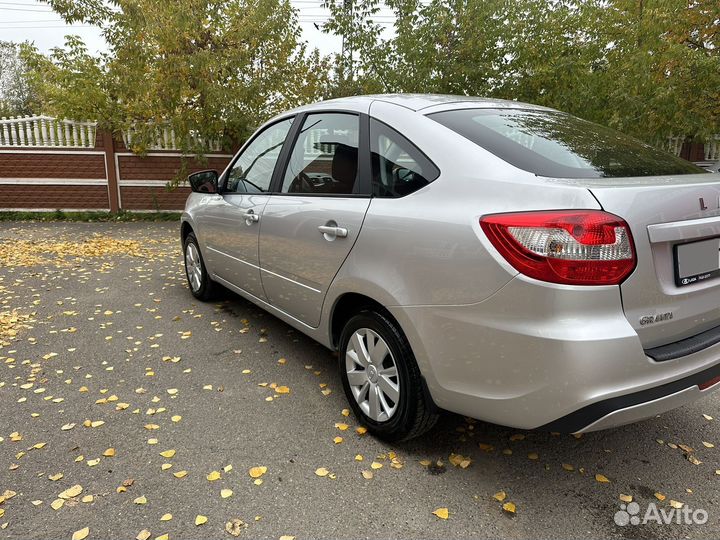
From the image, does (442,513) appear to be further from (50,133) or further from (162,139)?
(50,133)

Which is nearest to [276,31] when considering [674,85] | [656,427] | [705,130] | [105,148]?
[105,148]

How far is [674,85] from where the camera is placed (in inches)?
286

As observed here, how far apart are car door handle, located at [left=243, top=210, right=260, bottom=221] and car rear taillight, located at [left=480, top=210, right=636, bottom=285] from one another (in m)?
2.13

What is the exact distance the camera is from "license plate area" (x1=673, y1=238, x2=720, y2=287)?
1.92 metres

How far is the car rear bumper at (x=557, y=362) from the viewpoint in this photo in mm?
1773

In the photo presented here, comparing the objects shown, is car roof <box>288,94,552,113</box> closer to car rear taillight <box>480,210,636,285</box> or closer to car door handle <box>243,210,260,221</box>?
car door handle <box>243,210,260,221</box>

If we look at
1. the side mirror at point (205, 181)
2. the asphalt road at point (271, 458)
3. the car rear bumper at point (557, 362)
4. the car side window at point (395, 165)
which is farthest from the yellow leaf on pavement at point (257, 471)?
the side mirror at point (205, 181)

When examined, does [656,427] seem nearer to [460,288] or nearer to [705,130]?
[460,288]

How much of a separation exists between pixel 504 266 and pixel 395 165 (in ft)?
2.88

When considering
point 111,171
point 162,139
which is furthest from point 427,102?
point 111,171

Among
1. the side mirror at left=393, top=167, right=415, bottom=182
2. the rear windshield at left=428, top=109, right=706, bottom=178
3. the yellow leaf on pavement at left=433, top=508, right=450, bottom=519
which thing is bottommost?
the yellow leaf on pavement at left=433, top=508, right=450, bottom=519

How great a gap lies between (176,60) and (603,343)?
10176 mm

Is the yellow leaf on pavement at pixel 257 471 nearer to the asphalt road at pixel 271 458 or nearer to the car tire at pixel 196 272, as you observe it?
the asphalt road at pixel 271 458

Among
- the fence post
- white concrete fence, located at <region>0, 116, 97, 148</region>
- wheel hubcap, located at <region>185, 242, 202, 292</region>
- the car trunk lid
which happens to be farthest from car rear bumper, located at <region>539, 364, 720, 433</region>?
white concrete fence, located at <region>0, 116, 97, 148</region>
